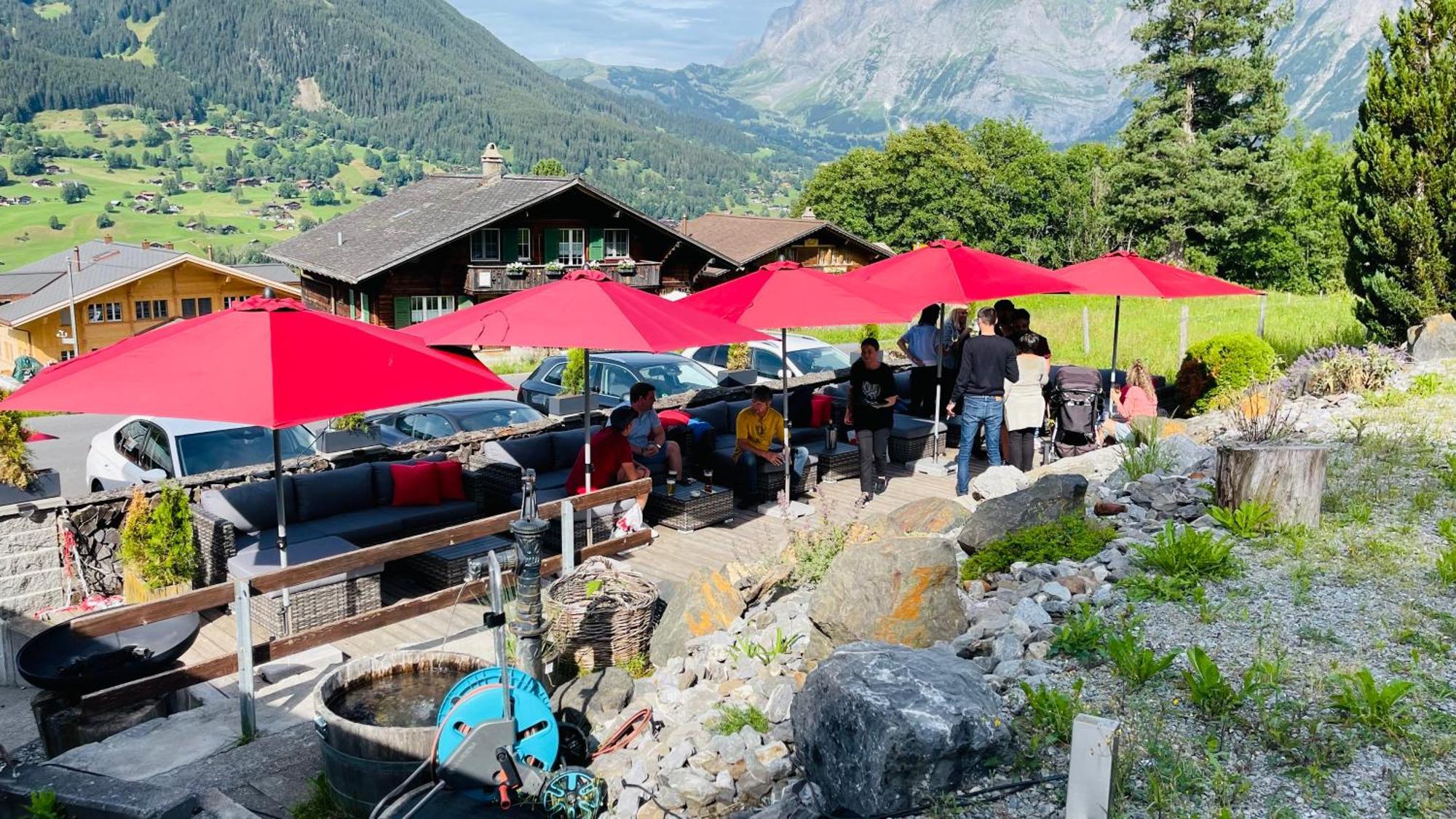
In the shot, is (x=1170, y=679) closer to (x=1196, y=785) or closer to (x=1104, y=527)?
(x=1196, y=785)

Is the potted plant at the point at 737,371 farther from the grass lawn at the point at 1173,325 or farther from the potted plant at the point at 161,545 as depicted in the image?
the potted plant at the point at 161,545

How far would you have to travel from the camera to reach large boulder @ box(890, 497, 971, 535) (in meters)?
7.91

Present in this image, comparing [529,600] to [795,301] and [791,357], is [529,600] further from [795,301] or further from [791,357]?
[791,357]

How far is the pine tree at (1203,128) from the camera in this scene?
168 ft

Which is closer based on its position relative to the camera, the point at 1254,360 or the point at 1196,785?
the point at 1196,785

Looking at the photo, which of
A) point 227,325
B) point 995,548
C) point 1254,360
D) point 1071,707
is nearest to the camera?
point 1071,707

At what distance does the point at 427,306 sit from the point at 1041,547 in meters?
38.9

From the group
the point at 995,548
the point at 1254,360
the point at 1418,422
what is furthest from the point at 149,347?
the point at 1254,360

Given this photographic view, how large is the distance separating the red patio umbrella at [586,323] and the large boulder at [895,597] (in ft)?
8.99

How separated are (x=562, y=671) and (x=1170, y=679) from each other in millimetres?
3629

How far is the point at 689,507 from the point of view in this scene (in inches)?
386

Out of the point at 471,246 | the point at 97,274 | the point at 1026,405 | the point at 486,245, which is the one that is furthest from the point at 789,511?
the point at 97,274

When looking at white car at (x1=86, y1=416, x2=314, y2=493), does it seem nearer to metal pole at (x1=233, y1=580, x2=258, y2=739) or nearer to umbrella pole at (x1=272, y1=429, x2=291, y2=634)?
umbrella pole at (x1=272, y1=429, x2=291, y2=634)

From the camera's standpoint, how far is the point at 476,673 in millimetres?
5133
